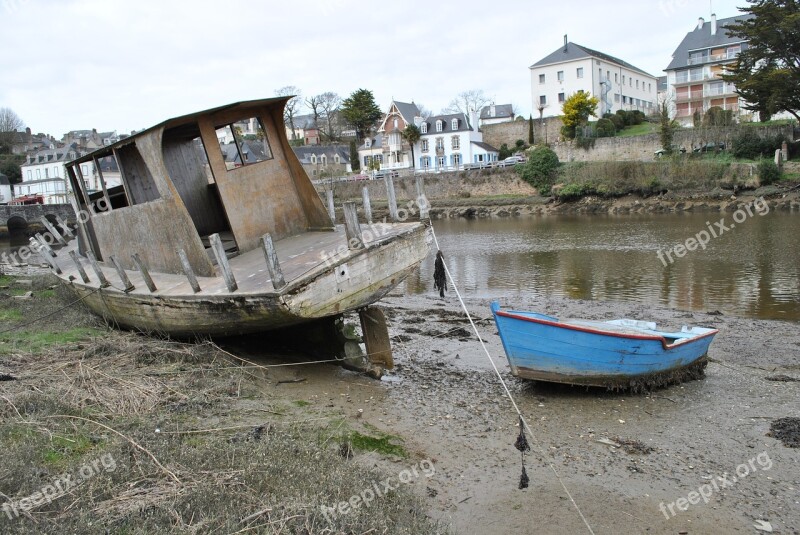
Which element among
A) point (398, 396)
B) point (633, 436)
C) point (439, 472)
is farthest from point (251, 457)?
point (633, 436)

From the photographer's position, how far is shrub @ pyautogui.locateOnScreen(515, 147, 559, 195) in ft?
175

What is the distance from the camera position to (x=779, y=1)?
4103 centimetres

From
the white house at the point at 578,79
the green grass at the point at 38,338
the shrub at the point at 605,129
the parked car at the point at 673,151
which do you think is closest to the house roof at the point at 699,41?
the white house at the point at 578,79

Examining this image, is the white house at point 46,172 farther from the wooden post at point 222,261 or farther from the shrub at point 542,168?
the wooden post at point 222,261

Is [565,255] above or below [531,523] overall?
below

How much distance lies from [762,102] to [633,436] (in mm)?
42423

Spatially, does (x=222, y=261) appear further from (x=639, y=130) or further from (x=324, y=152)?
(x=324, y=152)

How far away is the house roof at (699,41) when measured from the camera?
209 ft

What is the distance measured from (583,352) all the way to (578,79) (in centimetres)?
6623

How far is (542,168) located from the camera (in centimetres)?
5372

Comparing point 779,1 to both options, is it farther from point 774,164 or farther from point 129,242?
point 129,242

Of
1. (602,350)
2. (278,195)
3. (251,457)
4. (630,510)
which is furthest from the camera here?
(278,195)

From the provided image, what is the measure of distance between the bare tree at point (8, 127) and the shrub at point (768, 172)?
97038 millimetres

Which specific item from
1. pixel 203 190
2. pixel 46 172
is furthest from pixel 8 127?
pixel 203 190
